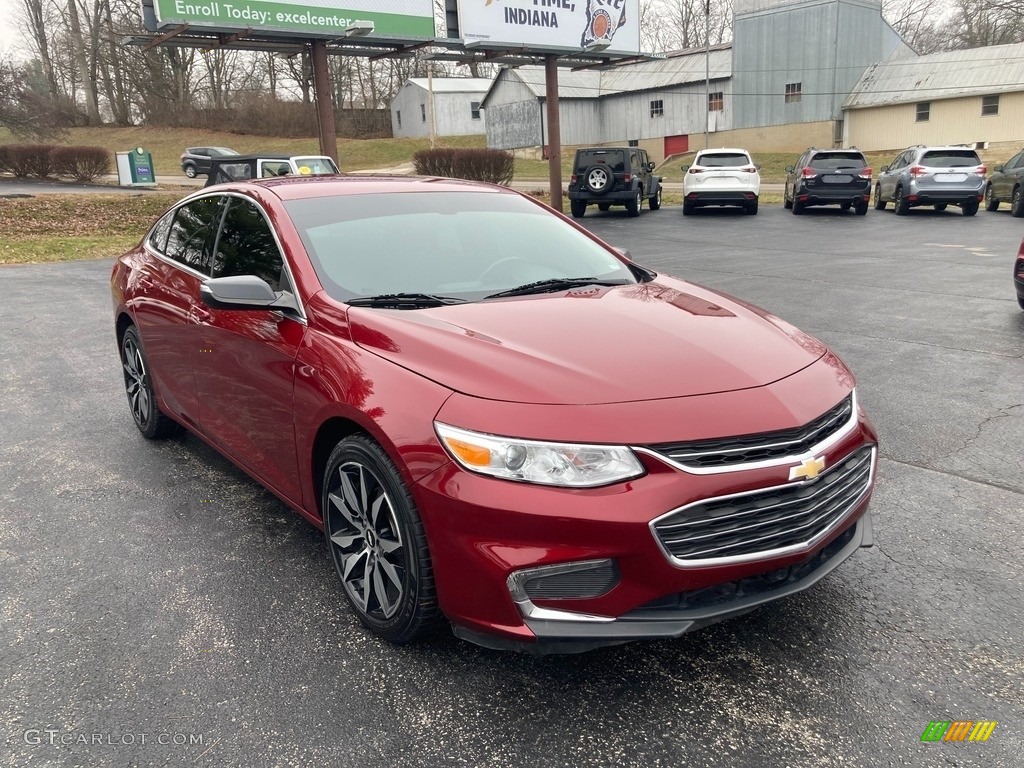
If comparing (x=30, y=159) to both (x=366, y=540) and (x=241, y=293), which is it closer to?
(x=241, y=293)

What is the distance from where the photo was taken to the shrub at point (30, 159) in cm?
3266

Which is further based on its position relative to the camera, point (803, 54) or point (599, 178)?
point (803, 54)

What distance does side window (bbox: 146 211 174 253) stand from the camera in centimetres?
493

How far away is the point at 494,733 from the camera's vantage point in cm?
242

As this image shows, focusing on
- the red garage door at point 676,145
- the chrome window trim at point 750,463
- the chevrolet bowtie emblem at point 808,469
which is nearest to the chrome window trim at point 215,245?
the chrome window trim at point 750,463

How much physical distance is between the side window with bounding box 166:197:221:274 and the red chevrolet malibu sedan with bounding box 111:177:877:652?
1.19ft

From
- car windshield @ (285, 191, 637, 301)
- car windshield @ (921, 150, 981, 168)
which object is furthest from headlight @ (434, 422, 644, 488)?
car windshield @ (921, 150, 981, 168)

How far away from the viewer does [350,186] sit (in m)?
4.05

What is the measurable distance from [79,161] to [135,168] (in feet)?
9.66

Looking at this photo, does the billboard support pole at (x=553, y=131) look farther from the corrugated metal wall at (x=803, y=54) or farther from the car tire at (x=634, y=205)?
the corrugated metal wall at (x=803, y=54)

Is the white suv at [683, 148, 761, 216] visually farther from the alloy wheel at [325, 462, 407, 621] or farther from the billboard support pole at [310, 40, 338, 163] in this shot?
the alloy wheel at [325, 462, 407, 621]

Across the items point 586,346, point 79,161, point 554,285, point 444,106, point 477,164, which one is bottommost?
point 586,346

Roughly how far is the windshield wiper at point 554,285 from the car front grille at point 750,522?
1.40 m

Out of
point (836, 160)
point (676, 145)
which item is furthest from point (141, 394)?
point (676, 145)
